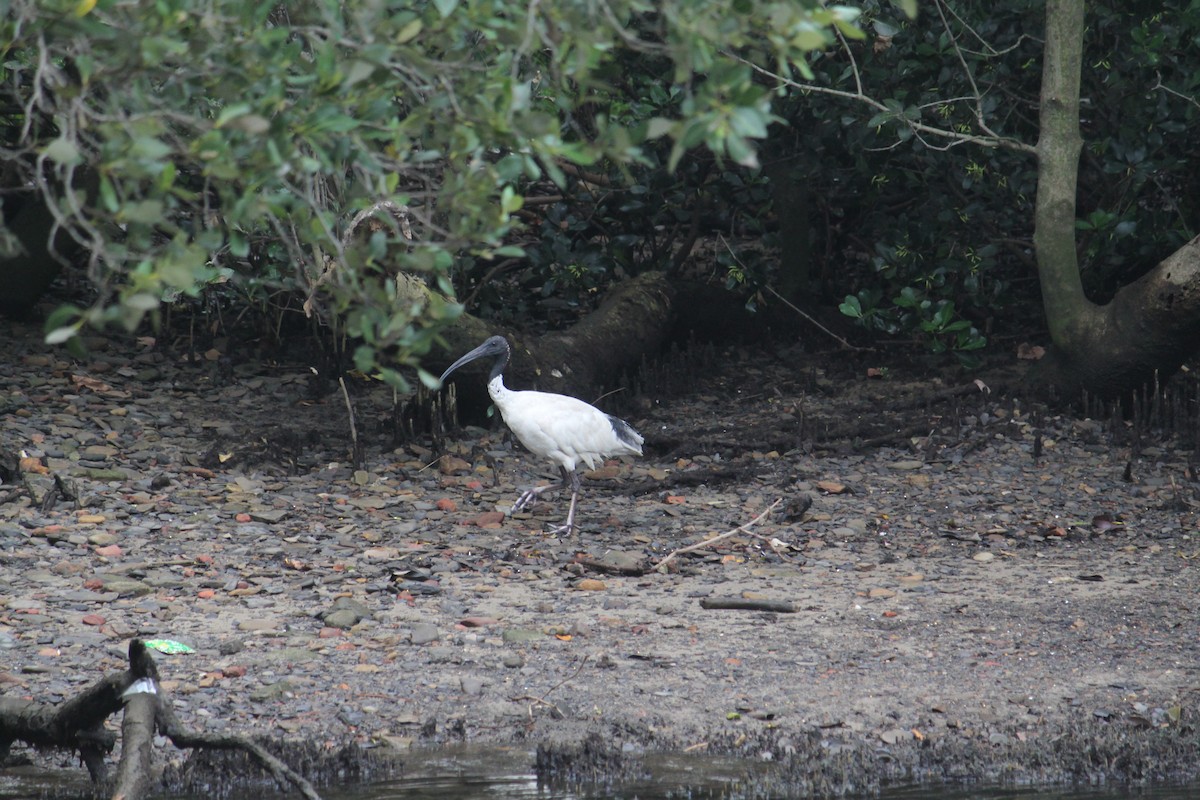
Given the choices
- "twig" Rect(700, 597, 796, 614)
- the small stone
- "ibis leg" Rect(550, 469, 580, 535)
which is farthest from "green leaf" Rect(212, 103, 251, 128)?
"ibis leg" Rect(550, 469, 580, 535)

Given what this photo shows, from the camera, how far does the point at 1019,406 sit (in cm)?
1051

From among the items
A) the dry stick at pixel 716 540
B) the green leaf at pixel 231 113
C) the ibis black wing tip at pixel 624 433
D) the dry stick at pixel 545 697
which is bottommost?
the dry stick at pixel 545 697

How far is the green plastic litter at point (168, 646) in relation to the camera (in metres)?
6.23

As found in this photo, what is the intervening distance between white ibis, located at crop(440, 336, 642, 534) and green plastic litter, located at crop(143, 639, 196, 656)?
3077mm

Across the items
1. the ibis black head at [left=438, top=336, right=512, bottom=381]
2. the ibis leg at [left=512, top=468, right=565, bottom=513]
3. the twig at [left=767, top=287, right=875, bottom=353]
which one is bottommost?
the ibis leg at [left=512, top=468, right=565, bottom=513]

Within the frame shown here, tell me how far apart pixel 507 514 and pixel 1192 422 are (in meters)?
5.11

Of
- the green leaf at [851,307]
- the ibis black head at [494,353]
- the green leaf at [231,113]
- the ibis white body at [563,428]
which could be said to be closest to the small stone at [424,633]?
the ibis white body at [563,428]

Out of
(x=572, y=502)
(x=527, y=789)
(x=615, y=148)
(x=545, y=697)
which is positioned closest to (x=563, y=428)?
(x=572, y=502)

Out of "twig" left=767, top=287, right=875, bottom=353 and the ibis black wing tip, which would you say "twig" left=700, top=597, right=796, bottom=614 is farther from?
"twig" left=767, top=287, right=875, bottom=353

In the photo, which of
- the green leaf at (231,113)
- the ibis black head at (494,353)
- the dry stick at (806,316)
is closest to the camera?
the green leaf at (231,113)

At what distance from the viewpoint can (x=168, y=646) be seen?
6262 mm

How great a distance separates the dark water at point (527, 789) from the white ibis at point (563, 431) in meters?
3.52

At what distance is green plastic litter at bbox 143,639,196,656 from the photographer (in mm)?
6227

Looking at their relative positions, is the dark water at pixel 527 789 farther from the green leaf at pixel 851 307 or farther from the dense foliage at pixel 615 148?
the green leaf at pixel 851 307
